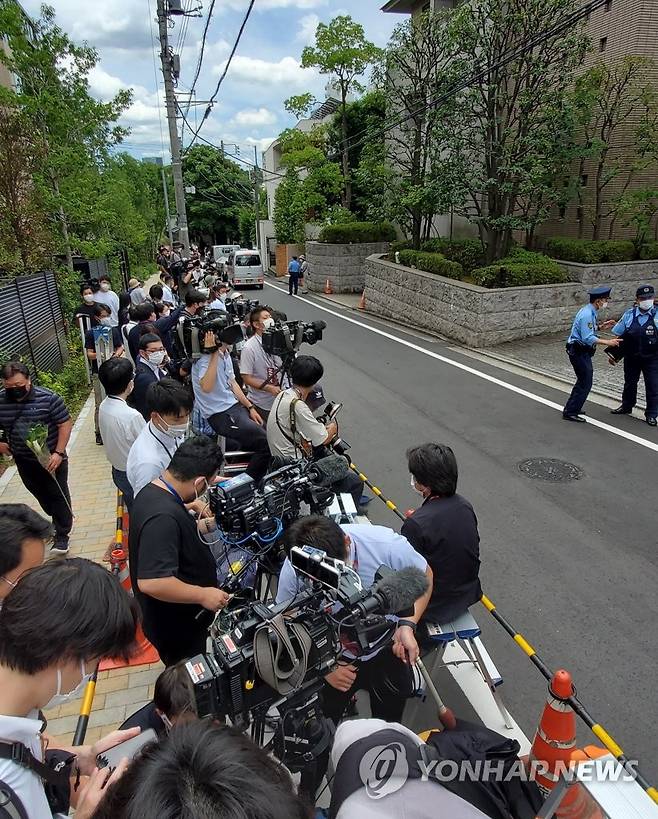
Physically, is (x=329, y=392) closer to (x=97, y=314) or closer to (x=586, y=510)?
(x=97, y=314)

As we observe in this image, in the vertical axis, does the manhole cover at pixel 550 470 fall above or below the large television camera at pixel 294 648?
below

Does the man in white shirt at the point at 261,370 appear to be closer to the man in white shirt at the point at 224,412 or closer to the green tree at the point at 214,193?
the man in white shirt at the point at 224,412

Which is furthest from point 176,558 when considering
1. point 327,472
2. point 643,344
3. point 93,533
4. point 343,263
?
point 343,263

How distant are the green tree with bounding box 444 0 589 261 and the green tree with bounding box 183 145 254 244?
35.5 m

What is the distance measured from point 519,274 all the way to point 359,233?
10.8m

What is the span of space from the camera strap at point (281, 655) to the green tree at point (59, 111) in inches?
452

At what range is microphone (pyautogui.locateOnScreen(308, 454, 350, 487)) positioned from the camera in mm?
3146

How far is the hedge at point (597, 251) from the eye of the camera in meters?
12.8

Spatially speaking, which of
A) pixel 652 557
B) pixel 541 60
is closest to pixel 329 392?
pixel 652 557

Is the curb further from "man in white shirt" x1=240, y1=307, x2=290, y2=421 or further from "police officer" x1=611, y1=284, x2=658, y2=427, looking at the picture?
Result: "police officer" x1=611, y1=284, x2=658, y2=427

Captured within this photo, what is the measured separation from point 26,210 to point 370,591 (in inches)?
434

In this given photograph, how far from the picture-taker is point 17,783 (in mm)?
1381

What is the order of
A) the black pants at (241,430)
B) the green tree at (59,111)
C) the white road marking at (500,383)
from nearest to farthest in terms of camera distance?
the black pants at (241,430) → the white road marking at (500,383) → the green tree at (59,111)

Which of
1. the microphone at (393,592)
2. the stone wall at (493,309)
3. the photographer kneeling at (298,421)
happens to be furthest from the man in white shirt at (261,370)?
the stone wall at (493,309)
